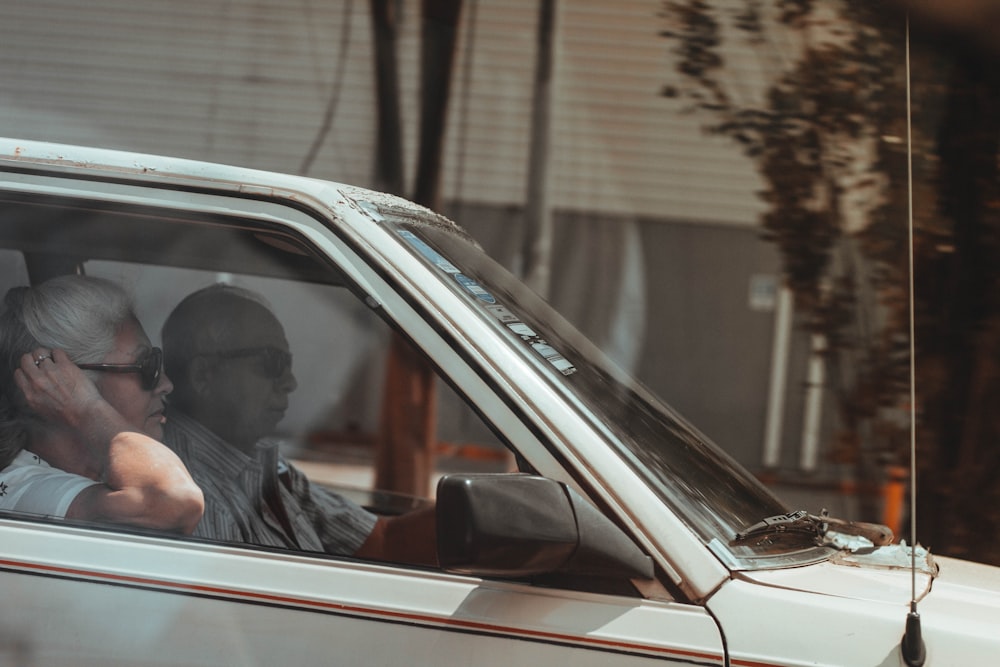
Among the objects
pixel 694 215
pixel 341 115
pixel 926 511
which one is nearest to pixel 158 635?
pixel 926 511

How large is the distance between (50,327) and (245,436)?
453mm

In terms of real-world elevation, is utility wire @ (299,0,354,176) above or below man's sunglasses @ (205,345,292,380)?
above

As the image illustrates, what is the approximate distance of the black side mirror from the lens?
159 cm

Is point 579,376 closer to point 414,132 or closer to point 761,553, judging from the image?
point 761,553

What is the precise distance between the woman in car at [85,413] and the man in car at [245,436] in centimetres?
5

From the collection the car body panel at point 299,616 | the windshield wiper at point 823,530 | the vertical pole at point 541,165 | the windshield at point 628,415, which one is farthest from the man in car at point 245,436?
the vertical pole at point 541,165

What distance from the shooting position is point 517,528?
1.60 meters

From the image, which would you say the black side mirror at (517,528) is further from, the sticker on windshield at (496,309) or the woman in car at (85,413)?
the woman in car at (85,413)

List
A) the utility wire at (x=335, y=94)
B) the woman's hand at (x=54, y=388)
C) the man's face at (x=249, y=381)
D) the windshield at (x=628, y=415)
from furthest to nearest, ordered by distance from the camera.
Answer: the utility wire at (x=335, y=94), the man's face at (x=249, y=381), the woman's hand at (x=54, y=388), the windshield at (x=628, y=415)

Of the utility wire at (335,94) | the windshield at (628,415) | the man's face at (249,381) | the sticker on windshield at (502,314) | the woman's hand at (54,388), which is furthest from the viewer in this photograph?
the utility wire at (335,94)

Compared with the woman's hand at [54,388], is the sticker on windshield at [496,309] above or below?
above

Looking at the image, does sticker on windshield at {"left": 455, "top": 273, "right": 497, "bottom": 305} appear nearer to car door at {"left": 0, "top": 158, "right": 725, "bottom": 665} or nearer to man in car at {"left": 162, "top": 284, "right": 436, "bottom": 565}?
car door at {"left": 0, "top": 158, "right": 725, "bottom": 665}

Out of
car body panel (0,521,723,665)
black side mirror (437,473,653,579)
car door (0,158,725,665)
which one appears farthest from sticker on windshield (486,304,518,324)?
car body panel (0,521,723,665)

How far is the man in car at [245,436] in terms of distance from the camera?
216 centimetres
